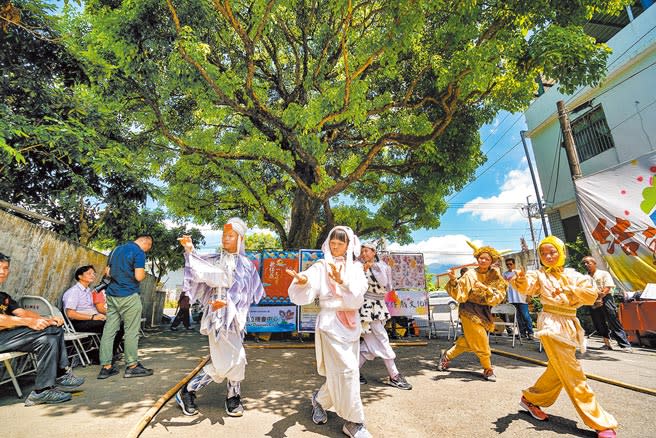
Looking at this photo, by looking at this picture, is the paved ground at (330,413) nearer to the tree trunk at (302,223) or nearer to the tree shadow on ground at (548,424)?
the tree shadow on ground at (548,424)

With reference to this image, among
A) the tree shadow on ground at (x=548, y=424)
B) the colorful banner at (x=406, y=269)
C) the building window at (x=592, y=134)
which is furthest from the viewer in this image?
the building window at (x=592, y=134)

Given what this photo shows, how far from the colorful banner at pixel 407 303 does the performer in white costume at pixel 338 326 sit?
562 centimetres

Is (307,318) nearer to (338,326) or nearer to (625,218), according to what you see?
(338,326)

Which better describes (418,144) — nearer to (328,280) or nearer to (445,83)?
(445,83)

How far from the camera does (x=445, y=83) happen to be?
641 centimetres

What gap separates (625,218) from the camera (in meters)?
7.06

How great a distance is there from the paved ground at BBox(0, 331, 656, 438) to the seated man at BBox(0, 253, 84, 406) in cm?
15

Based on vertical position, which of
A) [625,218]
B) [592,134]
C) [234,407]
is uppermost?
[592,134]

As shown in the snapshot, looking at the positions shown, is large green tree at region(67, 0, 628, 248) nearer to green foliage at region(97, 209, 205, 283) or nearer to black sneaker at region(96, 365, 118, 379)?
green foliage at region(97, 209, 205, 283)

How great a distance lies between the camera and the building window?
10.6 metres

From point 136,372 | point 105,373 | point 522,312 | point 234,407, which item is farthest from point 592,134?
point 105,373

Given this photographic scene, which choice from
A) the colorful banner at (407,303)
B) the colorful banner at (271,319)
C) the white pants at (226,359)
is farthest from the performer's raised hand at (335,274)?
the colorful banner at (407,303)

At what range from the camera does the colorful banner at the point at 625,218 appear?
6.78m

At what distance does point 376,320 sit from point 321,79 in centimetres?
605
